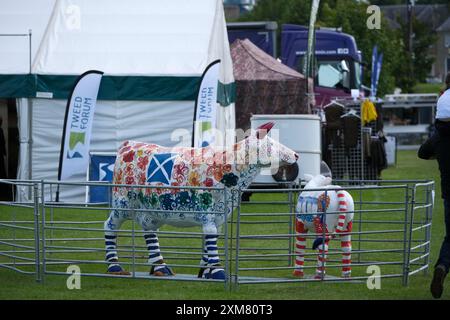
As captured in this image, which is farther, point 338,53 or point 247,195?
point 338,53

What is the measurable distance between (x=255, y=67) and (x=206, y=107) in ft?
23.9

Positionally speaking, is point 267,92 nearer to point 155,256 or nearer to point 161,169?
point 161,169

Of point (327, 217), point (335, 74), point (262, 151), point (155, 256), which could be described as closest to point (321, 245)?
point (327, 217)

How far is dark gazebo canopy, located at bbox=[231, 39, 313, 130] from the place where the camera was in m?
27.0

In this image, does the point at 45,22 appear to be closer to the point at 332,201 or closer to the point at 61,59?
the point at 61,59

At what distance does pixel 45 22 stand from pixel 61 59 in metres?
1.13

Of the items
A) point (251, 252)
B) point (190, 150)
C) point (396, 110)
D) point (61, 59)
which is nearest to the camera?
point (190, 150)

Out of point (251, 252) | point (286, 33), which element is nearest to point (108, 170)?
point (251, 252)

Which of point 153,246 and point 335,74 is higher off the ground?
point 335,74

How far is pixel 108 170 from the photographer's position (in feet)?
63.9

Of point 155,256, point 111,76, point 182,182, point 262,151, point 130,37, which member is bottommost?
point 155,256

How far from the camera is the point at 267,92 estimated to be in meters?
27.2

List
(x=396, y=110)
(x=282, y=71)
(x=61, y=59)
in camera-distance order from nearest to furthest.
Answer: (x=61, y=59), (x=282, y=71), (x=396, y=110)

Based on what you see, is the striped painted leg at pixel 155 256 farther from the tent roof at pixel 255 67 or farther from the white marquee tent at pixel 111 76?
the tent roof at pixel 255 67
